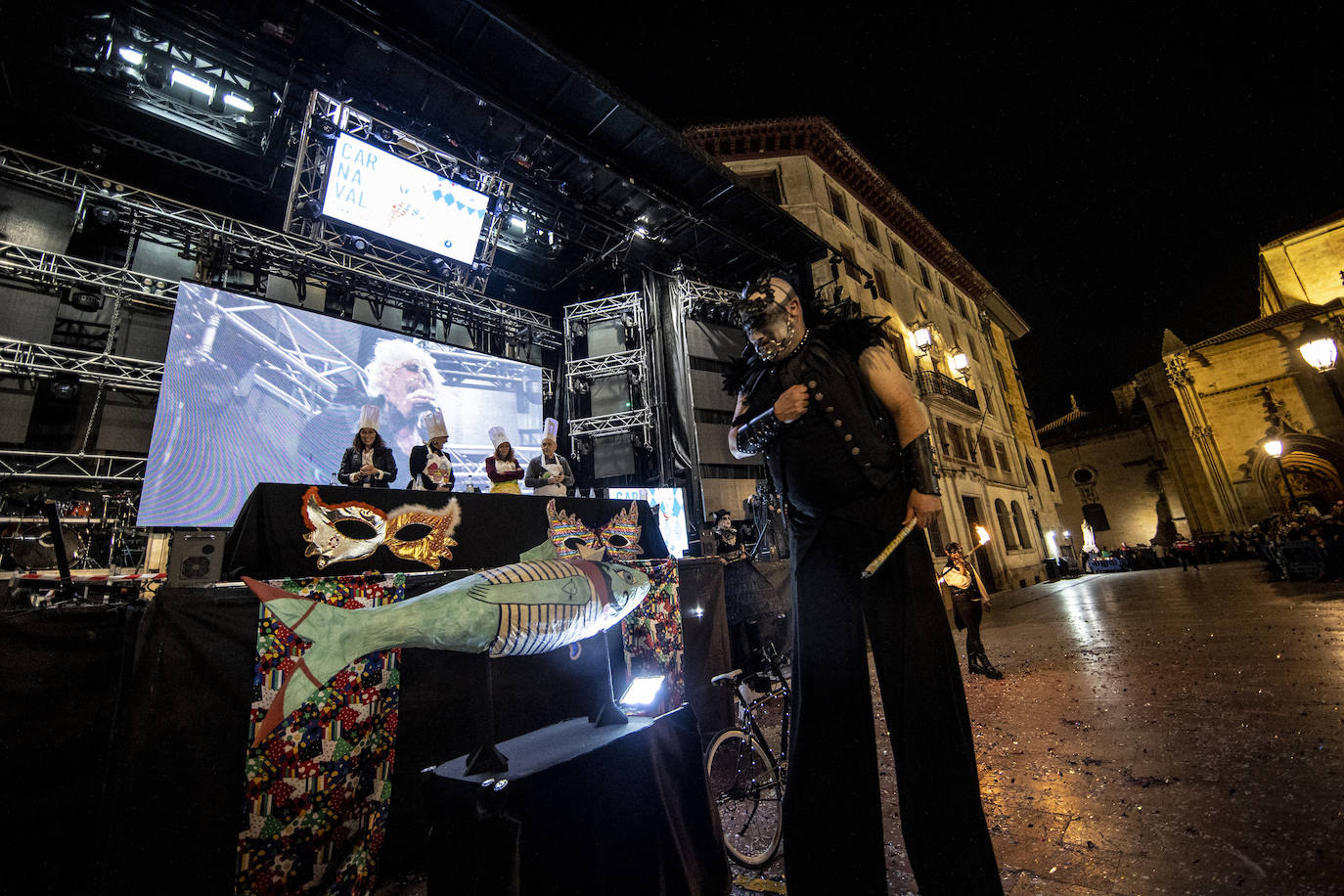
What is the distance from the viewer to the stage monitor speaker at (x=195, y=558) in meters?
2.23

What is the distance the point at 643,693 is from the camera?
6.56 feet

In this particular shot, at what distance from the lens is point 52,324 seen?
790 centimetres

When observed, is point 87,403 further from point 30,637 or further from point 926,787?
point 926,787

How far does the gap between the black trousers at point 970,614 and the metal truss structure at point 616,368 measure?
281 inches

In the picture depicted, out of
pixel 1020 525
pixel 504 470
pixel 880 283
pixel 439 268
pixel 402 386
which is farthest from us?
pixel 1020 525

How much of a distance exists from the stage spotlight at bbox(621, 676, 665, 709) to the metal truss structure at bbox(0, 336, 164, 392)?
10.4 meters

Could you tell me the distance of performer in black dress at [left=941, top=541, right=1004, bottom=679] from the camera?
5777 mm

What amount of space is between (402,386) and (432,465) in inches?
166

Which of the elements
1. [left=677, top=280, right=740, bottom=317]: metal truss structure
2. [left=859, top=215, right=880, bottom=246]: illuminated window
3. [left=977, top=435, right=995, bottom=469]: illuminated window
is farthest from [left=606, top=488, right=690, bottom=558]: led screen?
[left=977, top=435, right=995, bottom=469]: illuminated window

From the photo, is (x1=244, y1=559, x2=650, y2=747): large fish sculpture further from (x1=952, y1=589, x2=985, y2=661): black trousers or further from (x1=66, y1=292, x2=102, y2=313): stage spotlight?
(x1=66, y1=292, x2=102, y2=313): stage spotlight

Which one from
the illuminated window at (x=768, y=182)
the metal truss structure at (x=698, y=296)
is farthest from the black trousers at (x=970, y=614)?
the illuminated window at (x=768, y=182)

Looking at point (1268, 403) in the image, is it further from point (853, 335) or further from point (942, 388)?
point (853, 335)

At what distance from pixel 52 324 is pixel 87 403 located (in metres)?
1.36

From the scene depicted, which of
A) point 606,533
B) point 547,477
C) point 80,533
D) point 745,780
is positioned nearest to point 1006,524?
point 547,477
